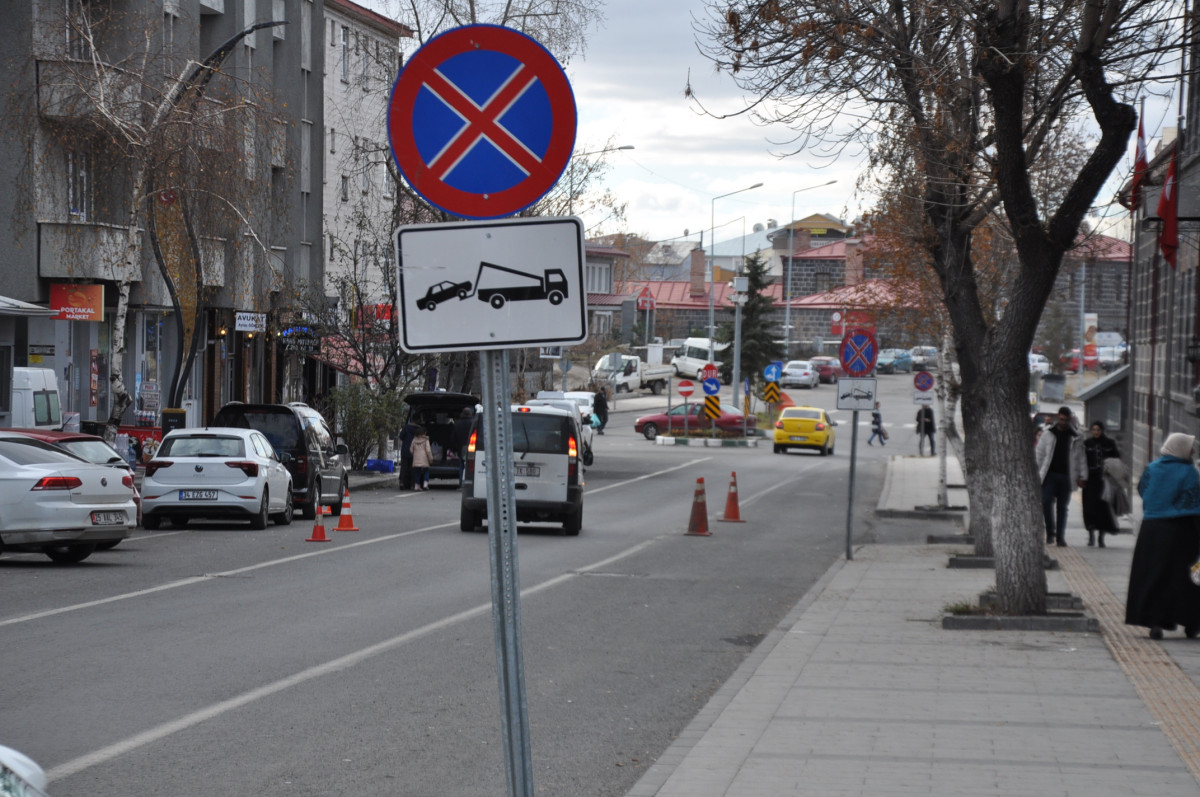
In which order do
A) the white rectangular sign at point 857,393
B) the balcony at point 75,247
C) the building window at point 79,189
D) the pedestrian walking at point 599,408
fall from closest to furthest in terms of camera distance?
the white rectangular sign at point 857,393 → the balcony at point 75,247 → the building window at point 79,189 → the pedestrian walking at point 599,408

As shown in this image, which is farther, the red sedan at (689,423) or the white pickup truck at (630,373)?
the white pickup truck at (630,373)

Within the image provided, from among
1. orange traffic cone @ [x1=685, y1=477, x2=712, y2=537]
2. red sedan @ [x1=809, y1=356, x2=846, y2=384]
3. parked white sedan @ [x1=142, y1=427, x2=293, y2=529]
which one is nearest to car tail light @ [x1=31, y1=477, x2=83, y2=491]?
parked white sedan @ [x1=142, y1=427, x2=293, y2=529]

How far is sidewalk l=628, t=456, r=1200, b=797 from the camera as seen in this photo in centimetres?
754

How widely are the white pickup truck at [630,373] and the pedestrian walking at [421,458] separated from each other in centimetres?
5036

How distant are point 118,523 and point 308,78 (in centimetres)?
3676

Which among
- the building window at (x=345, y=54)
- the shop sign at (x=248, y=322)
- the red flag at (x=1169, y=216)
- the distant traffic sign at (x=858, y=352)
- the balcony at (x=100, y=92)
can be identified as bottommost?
the distant traffic sign at (x=858, y=352)

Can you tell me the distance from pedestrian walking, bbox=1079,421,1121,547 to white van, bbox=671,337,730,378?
250 ft

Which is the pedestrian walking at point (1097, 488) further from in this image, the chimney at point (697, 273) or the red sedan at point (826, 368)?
the chimney at point (697, 273)

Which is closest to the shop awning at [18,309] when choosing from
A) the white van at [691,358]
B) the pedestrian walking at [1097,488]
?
the pedestrian walking at [1097,488]

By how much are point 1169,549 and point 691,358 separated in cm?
9021

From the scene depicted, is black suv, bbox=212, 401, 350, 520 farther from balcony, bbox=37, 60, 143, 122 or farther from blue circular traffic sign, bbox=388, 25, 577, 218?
blue circular traffic sign, bbox=388, 25, 577, 218

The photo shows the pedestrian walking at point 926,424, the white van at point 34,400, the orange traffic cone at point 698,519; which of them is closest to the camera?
the orange traffic cone at point 698,519

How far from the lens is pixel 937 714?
368 inches

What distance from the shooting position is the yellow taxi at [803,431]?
5594cm
